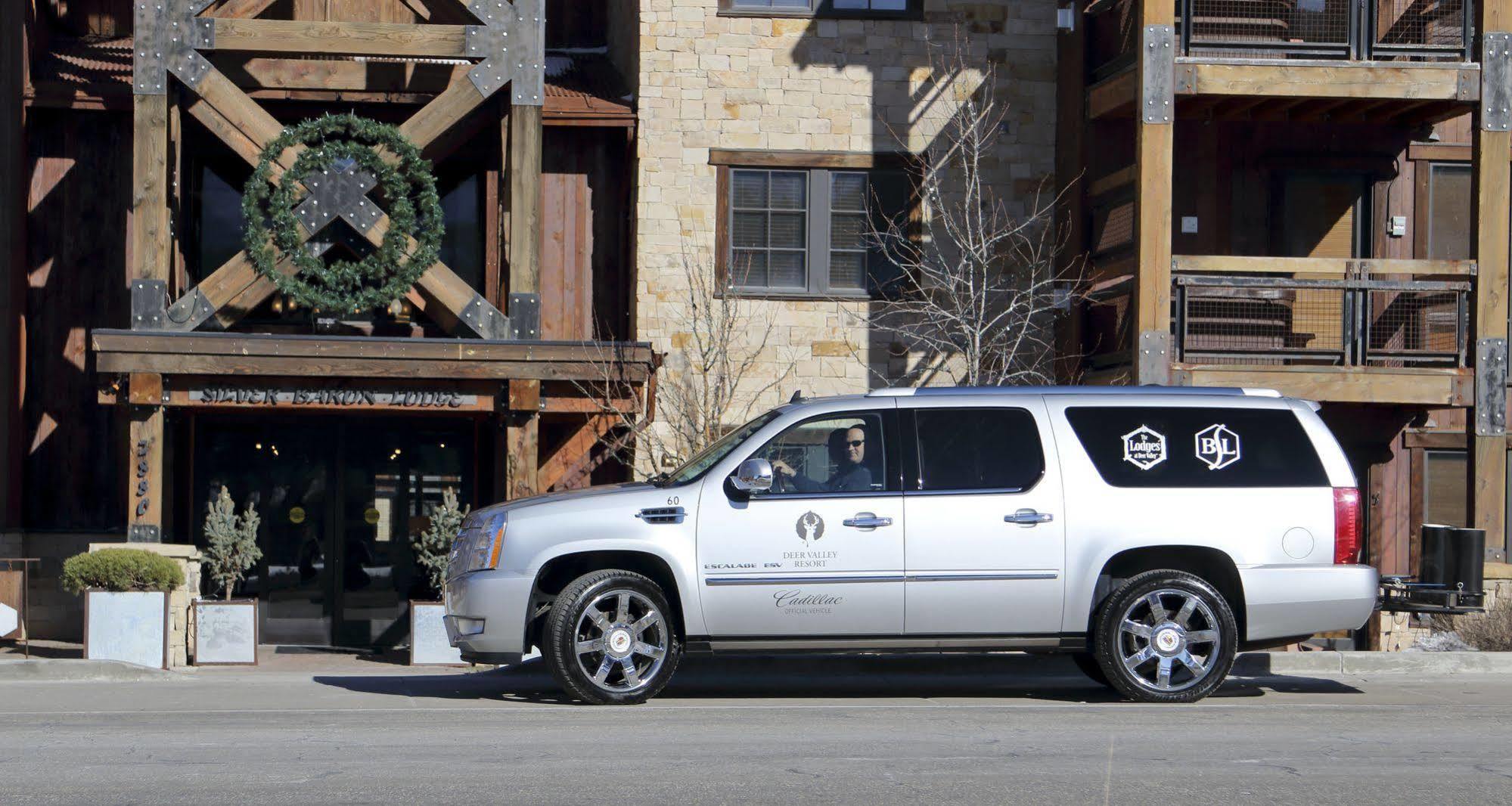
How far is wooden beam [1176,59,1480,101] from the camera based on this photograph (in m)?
16.0

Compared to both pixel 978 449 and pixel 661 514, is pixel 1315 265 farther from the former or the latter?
pixel 661 514

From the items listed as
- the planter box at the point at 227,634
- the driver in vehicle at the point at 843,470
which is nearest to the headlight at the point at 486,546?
the driver in vehicle at the point at 843,470

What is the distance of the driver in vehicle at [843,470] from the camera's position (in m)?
10.5

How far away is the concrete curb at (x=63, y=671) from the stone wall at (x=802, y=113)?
6609 millimetres

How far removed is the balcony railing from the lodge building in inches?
1.3

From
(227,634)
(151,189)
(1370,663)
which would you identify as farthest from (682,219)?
(1370,663)

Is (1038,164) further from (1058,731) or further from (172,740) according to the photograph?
(172,740)

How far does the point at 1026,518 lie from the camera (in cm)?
1045

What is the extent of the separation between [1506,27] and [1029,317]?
5.34 meters

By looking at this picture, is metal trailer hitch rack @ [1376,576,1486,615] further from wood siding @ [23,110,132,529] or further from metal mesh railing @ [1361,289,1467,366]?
wood siding @ [23,110,132,529]

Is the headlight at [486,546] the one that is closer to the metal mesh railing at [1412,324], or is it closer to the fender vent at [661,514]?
the fender vent at [661,514]

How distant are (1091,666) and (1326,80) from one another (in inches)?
294

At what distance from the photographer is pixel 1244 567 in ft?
34.7

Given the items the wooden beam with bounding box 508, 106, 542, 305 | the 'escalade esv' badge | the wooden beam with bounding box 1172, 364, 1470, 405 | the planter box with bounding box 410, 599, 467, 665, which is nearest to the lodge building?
the wooden beam with bounding box 1172, 364, 1470, 405
